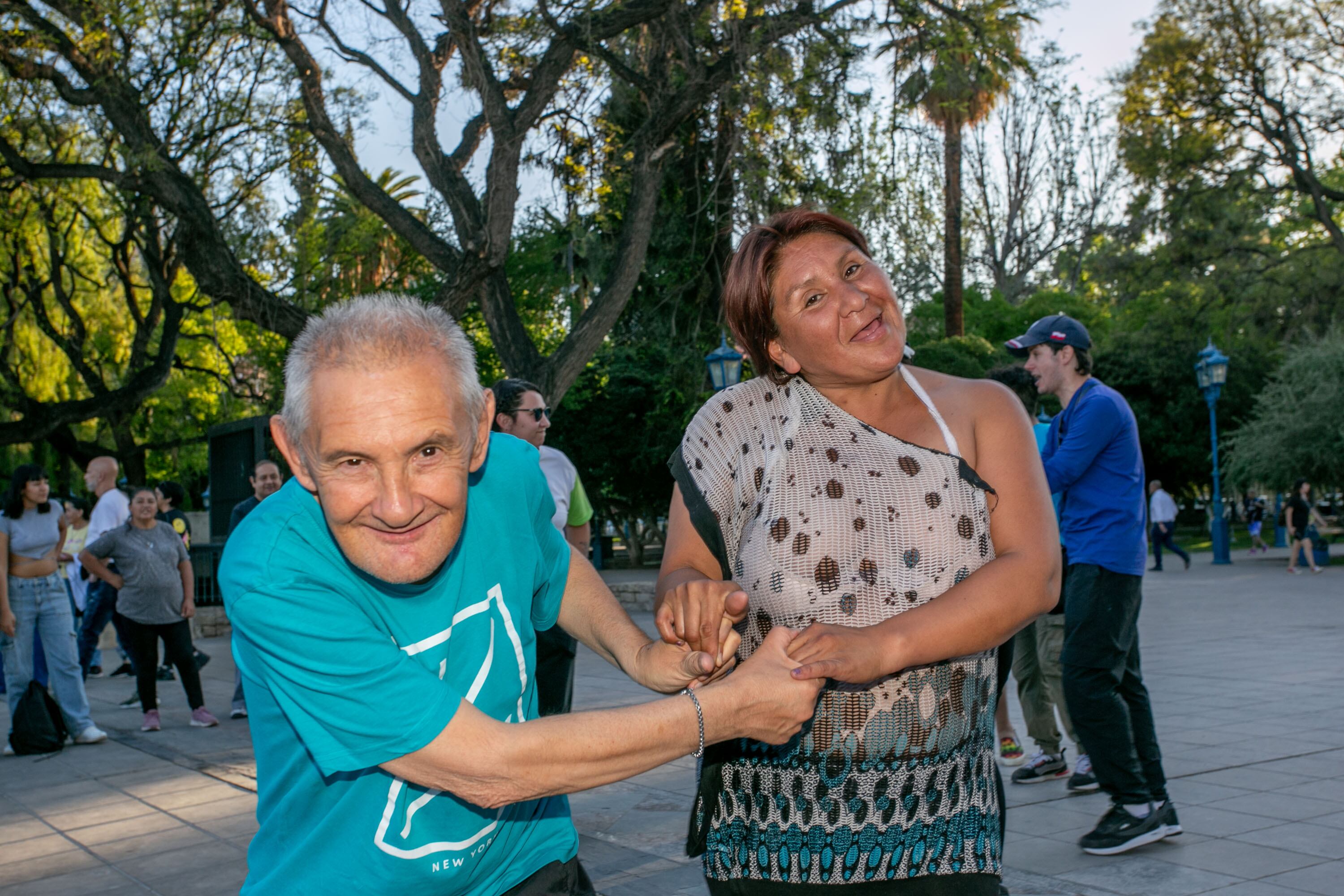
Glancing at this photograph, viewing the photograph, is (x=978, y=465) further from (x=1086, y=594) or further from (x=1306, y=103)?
(x=1306, y=103)

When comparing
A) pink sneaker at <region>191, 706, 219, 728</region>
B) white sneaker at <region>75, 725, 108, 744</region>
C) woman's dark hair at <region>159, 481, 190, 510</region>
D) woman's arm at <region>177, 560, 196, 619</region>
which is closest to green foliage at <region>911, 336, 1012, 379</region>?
woman's dark hair at <region>159, 481, 190, 510</region>

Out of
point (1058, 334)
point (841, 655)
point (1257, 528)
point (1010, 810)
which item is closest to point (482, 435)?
point (841, 655)

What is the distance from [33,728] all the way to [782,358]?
8.18 meters

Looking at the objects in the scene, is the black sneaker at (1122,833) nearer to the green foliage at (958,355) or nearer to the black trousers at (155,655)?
the black trousers at (155,655)

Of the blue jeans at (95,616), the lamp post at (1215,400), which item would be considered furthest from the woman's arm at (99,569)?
the lamp post at (1215,400)

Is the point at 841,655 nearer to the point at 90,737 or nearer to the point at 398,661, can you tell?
the point at 398,661

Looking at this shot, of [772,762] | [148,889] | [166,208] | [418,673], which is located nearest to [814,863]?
[772,762]

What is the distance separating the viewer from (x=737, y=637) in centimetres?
214

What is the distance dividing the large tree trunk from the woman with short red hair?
86.0 ft

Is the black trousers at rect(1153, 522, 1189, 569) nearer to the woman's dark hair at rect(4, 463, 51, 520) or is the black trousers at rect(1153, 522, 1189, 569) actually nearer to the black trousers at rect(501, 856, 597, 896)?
the woman's dark hair at rect(4, 463, 51, 520)

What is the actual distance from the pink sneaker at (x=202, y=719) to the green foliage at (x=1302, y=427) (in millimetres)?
22631

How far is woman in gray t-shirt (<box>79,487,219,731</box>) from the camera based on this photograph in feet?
30.6

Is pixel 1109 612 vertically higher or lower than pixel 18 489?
lower

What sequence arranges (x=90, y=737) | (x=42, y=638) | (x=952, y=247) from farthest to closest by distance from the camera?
(x=952, y=247)
(x=90, y=737)
(x=42, y=638)
